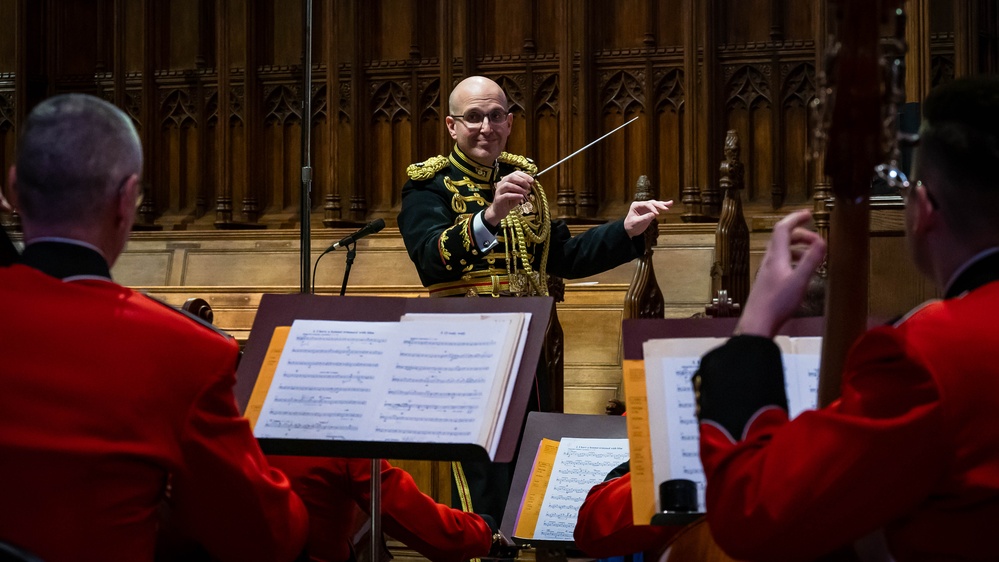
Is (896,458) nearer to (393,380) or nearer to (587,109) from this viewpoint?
(393,380)

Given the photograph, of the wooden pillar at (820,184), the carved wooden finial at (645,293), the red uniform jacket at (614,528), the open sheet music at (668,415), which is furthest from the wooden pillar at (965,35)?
the open sheet music at (668,415)

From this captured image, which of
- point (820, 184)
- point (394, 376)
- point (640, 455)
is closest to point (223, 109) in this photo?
point (820, 184)

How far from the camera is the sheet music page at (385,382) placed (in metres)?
2.18

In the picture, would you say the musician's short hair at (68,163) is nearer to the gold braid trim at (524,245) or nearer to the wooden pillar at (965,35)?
the gold braid trim at (524,245)

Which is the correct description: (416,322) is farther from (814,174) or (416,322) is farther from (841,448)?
(814,174)

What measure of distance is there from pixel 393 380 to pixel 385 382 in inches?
0.6

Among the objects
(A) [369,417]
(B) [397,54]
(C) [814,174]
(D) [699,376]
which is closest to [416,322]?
(A) [369,417]

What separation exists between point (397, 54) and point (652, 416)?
717 centimetres

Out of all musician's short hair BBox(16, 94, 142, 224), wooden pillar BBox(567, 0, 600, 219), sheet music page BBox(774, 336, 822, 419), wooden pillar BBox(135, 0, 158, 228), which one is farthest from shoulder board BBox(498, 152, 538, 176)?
wooden pillar BBox(135, 0, 158, 228)

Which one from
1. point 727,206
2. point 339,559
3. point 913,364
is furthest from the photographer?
point 727,206

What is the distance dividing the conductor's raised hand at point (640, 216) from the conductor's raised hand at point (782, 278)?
2.19m

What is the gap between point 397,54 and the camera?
8.72 meters

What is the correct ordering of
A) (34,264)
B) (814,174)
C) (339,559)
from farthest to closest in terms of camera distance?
(814,174), (339,559), (34,264)

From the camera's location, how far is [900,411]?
4.75ft
